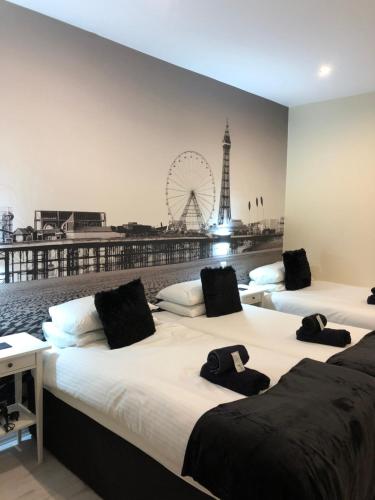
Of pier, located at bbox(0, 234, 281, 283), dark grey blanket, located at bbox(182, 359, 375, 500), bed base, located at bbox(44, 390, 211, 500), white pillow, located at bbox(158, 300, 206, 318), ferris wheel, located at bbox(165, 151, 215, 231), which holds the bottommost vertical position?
bed base, located at bbox(44, 390, 211, 500)

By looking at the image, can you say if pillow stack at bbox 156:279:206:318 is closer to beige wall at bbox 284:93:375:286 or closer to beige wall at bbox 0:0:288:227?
beige wall at bbox 0:0:288:227

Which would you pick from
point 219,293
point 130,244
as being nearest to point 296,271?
point 219,293

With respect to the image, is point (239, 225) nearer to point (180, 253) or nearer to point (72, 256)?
point (180, 253)

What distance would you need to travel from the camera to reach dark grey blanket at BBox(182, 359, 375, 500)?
135 cm

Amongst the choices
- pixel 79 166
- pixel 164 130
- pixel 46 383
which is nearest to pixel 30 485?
pixel 46 383

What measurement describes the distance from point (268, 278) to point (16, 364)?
292cm

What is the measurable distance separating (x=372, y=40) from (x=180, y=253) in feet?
7.63

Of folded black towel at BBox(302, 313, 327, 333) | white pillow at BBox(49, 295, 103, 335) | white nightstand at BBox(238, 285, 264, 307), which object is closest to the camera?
white pillow at BBox(49, 295, 103, 335)

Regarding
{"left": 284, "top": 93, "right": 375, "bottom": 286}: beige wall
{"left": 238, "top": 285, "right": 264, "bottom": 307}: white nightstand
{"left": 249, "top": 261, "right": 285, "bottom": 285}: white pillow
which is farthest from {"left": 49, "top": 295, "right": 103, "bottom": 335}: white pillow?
{"left": 284, "top": 93, "right": 375, "bottom": 286}: beige wall

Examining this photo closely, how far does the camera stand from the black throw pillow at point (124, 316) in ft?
8.29

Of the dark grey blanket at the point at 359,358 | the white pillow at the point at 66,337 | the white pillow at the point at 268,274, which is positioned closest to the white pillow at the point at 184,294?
the white pillow at the point at 66,337

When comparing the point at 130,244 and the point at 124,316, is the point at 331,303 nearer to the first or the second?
the point at 130,244

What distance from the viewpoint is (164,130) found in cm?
356

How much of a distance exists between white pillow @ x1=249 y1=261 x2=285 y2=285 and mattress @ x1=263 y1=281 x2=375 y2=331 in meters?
0.20
